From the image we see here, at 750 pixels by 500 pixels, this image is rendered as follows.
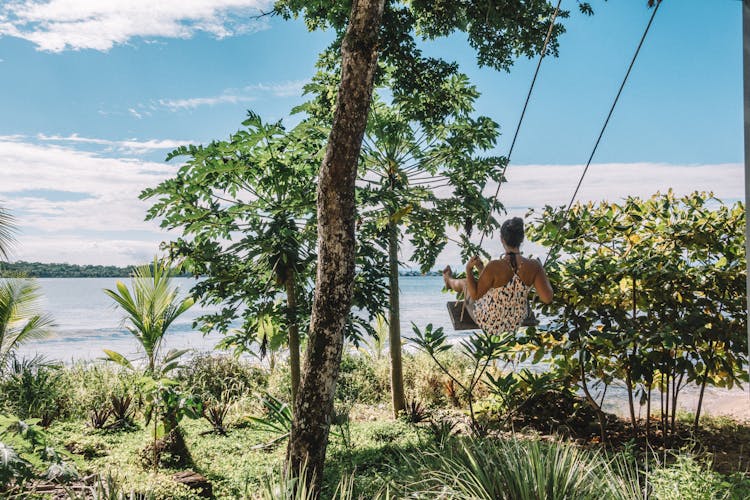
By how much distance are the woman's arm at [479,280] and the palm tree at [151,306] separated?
2.82 meters

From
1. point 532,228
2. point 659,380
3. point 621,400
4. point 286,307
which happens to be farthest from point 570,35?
point 621,400

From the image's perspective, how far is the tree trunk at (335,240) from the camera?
11.9 feet

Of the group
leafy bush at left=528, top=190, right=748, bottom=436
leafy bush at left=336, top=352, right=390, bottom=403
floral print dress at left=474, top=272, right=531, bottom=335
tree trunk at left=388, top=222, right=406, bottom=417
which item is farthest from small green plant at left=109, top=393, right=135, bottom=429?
leafy bush at left=528, top=190, right=748, bottom=436

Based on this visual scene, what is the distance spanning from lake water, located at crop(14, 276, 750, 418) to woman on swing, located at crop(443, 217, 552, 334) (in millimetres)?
1323

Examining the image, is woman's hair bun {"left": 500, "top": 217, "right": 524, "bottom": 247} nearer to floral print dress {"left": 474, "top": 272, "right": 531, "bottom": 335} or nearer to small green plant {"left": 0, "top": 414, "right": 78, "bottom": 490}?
floral print dress {"left": 474, "top": 272, "right": 531, "bottom": 335}

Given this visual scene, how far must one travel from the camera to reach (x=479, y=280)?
4254 millimetres

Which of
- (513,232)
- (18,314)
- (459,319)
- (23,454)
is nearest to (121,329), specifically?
(18,314)

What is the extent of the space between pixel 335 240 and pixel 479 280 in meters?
1.26

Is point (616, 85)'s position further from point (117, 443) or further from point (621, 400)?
point (621, 400)

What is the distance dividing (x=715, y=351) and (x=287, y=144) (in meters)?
4.41

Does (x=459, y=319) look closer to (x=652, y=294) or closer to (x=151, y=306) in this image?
(x=652, y=294)

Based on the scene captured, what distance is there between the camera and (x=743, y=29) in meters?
2.71

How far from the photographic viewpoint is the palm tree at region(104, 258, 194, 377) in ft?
18.2

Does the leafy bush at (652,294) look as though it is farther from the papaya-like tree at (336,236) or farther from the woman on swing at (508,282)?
the papaya-like tree at (336,236)
